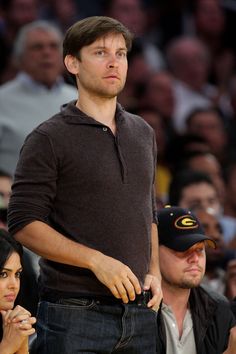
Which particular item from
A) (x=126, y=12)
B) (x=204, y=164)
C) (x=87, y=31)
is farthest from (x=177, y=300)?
(x=126, y=12)

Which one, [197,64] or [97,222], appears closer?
[97,222]

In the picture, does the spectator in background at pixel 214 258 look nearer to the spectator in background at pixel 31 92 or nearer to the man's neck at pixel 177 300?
the man's neck at pixel 177 300

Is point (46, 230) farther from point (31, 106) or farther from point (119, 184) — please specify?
point (31, 106)

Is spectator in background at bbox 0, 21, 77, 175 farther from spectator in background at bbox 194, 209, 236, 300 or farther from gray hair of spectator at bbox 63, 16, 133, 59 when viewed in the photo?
gray hair of spectator at bbox 63, 16, 133, 59

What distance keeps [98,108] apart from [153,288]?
2.41ft

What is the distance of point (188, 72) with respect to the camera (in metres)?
10.5

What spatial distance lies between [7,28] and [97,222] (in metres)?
5.92

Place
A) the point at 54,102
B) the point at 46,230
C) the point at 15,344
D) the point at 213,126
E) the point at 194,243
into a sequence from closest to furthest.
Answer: the point at 46,230 → the point at 15,344 → the point at 194,243 → the point at 54,102 → the point at 213,126

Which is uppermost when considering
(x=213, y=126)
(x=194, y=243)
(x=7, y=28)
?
(x=7, y=28)

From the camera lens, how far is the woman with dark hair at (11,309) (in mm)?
4332

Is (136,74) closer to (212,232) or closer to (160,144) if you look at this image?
(160,144)

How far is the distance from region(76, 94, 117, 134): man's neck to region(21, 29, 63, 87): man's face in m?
3.01

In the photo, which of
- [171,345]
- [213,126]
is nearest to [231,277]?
[171,345]

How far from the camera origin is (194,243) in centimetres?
510
